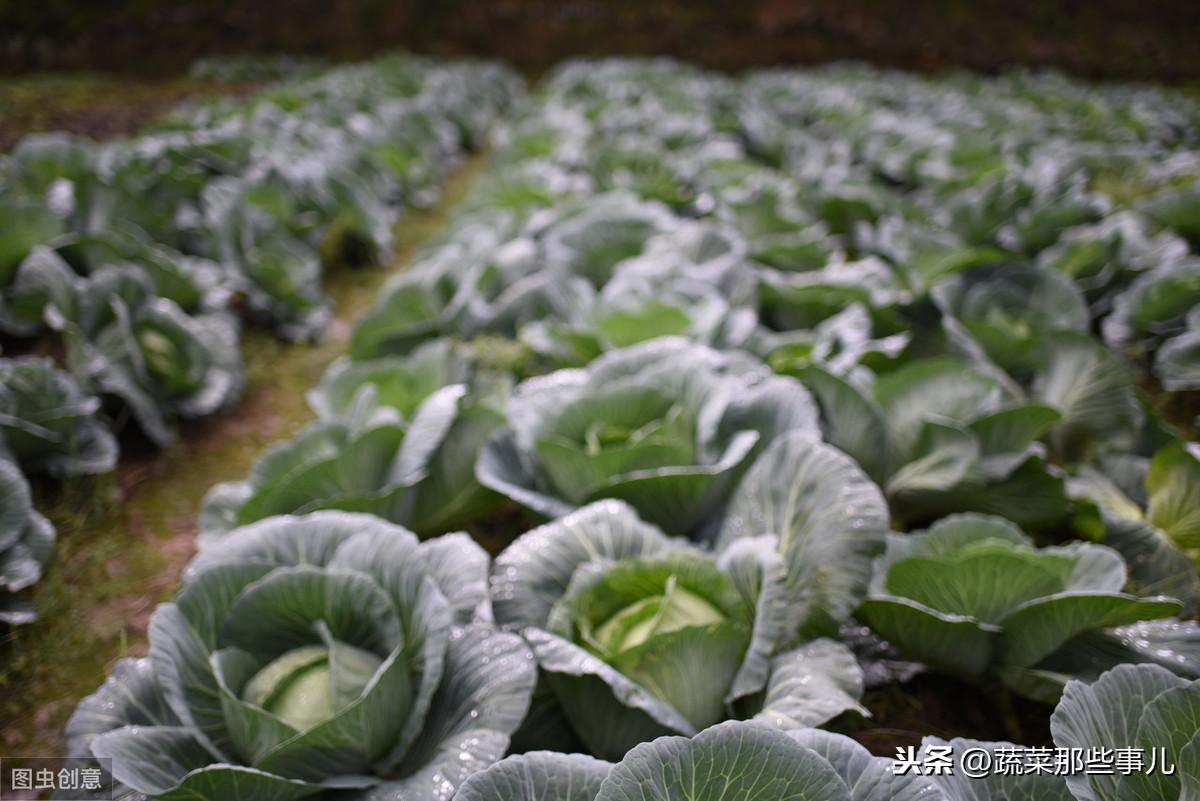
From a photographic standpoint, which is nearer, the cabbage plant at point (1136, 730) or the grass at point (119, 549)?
the cabbage plant at point (1136, 730)

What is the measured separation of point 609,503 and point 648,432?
348mm

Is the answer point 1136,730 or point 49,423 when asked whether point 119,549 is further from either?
point 1136,730

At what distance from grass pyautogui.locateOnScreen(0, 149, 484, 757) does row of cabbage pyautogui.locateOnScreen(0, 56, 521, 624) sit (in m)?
0.14

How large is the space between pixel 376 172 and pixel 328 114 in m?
2.02

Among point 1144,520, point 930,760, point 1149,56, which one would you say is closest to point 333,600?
point 930,760

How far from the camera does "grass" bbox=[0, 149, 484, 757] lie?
7.66 ft

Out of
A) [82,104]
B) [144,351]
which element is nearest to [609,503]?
[144,351]

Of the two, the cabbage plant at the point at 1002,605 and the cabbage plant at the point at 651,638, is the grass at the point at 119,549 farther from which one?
the cabbage plant at the point at 1002,605

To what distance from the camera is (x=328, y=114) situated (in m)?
8.91

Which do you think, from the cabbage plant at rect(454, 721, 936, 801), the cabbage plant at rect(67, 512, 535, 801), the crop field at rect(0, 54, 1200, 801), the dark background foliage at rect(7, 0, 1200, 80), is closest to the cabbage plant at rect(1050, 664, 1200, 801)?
the crop field at rect(0, 54, 1200, 801)

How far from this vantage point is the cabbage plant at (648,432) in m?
2.13

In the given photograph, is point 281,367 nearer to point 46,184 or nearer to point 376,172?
point 46,184

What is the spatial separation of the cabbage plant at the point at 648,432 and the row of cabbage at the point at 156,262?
1.58 m

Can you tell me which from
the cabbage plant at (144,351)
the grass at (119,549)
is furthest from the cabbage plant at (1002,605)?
the cabbage plant at (144,351)
